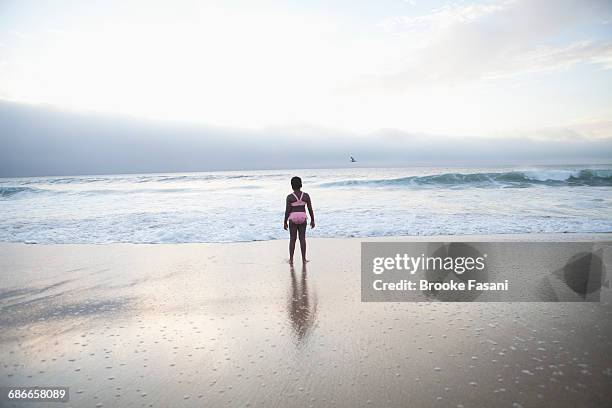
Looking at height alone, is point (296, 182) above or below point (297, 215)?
above

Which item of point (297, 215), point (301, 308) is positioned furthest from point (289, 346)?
point (297, 215)

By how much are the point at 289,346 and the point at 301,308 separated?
3.63ft

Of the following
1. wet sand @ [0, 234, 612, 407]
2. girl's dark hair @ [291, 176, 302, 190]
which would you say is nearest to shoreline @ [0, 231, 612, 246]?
girl's dark hair @ [291, 176, 302, 190]

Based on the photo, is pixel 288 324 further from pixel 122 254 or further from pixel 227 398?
pixel 122 254

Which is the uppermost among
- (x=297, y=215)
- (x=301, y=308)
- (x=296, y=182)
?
(x=296, y=182)

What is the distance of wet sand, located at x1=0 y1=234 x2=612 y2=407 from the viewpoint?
271 centimetres

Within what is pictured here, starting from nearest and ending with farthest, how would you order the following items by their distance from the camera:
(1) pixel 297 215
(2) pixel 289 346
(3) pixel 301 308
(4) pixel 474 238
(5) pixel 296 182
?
(2) pixel 289 346 < (3) pixel 301 308 < (5) pixel 296 182 < (1) pixel 297 215 < (4) pixel 474 238

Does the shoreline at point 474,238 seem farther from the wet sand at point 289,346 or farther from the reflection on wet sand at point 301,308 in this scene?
the reflection on wet sand at point 301,308

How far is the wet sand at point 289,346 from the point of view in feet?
8.89

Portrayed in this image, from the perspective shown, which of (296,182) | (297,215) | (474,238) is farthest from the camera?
(474,238)

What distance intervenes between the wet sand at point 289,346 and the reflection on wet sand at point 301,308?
0.08 ft

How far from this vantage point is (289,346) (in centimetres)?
354

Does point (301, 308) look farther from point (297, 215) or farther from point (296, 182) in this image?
point (296, 182)

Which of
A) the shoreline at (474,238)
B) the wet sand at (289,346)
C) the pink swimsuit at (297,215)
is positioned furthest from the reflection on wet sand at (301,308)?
the shoreline at (474,238)
